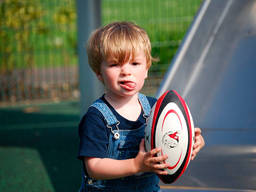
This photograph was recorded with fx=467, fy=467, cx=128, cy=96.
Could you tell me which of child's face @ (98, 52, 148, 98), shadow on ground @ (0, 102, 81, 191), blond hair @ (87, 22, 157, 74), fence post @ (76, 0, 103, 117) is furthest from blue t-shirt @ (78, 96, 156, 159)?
fence post @ (76, 0, 103, 117)

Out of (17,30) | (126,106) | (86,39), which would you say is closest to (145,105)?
(126,106)

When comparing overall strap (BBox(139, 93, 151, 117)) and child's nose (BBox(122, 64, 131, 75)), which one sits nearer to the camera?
child's nose (BBox(122, 64, 131, 75))

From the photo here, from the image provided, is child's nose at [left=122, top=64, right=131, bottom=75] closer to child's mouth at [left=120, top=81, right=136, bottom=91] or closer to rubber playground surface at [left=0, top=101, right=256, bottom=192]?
child's mouth at [left=120, top=81, right=136, bottom=91]

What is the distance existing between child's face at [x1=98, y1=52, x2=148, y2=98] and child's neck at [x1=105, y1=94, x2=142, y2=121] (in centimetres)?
8

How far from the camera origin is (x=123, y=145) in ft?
6.53

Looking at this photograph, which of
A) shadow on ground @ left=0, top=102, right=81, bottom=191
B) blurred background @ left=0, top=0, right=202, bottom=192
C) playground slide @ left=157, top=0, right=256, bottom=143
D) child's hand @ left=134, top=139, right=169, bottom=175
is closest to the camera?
child's hand @ left=134, top=139, right=169, bottom=175

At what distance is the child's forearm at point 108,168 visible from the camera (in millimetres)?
1847

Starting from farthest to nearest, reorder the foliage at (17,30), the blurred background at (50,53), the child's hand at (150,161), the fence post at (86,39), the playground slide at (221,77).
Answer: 1. the foliage at (17,30)
2. the blurred background at (50,53)
3. the fence post at (86,39)
4. the playground slide at (221,77)
5. the child's hand at (150,161)

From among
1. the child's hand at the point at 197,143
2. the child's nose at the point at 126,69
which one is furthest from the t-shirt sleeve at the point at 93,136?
the child's hand at the point at 197,143

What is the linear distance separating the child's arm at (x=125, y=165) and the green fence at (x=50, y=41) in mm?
5948

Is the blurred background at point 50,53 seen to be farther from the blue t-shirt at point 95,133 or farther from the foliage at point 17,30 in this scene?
the blue t-shirt at point 95,133

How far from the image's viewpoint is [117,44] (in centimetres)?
194

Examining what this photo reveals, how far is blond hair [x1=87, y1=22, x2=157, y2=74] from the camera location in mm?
1938

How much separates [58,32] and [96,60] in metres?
6.02
